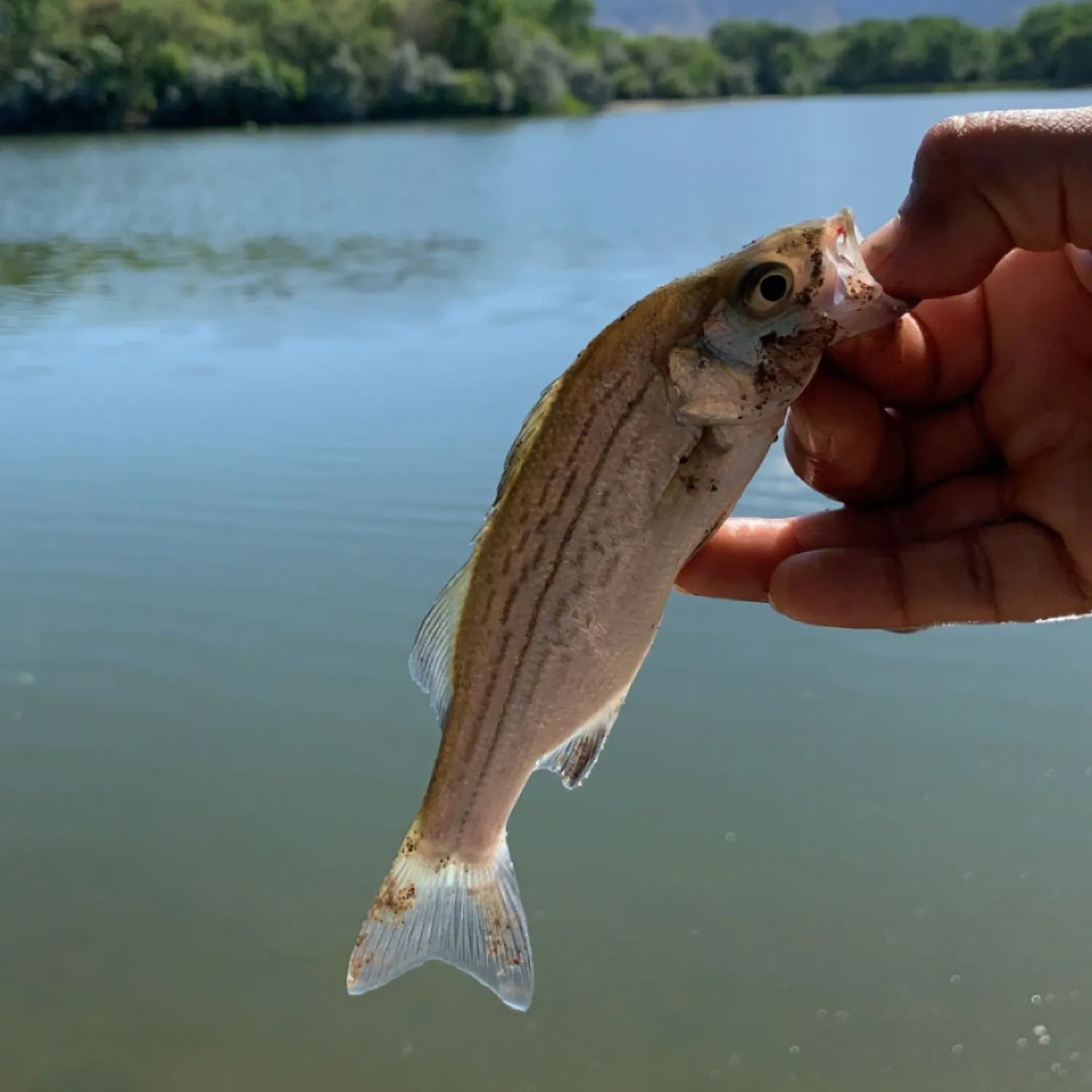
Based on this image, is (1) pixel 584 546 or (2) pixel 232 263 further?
(2) pixel 232 263

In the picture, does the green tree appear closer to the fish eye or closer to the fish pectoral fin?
the fish pectoral fin

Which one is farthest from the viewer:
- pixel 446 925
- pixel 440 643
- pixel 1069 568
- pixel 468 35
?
pixel 468 35

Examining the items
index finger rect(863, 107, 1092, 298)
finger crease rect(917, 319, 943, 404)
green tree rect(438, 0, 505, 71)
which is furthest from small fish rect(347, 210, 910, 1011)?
green tree rect(438, 0, 505, 71)

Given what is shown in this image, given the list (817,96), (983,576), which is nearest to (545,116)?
(817,96)

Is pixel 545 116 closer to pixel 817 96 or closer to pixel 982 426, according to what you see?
pixel 817 96

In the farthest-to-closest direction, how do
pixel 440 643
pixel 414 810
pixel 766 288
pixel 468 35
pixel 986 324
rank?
pixel 468 35 < pixel 414 810 < pixel 986 324 < pixel 440 643 < pixel 766 288

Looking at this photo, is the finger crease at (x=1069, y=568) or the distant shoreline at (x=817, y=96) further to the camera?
the distant shoreline at (x=817, y=96)

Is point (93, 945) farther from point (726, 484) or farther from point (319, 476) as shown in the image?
point (319, 476)

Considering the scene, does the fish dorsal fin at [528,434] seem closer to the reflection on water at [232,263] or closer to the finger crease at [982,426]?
the finger crease at [982,426]

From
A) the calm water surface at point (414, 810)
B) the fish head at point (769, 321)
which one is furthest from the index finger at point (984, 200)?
the calm water surface at point (414, 810)
